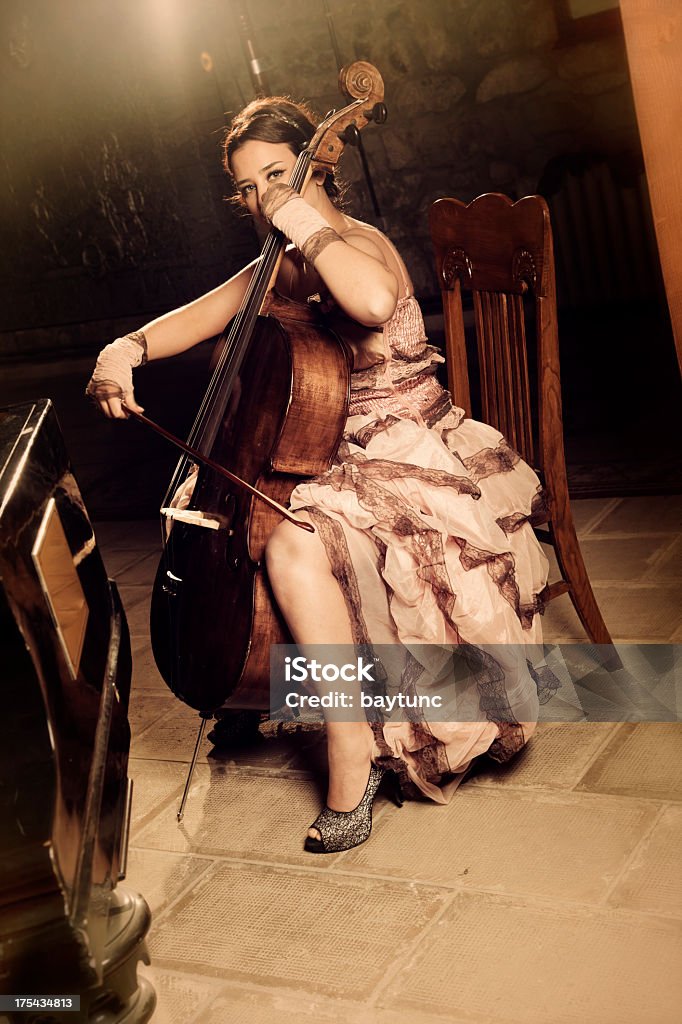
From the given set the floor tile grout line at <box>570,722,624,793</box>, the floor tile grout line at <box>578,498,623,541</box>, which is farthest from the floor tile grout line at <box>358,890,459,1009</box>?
the floor tile grout line at <box>578,498,623,541</box>

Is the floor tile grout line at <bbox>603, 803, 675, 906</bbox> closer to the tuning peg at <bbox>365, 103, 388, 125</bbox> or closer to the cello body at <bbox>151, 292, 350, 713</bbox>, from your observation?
the cello body at <bbox>151, 292, 350, 713</bbox>

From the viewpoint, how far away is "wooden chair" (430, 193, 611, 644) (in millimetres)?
2240

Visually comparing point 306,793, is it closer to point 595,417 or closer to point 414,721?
point 414,721

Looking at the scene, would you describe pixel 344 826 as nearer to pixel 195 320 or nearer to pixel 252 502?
pixel 252 502

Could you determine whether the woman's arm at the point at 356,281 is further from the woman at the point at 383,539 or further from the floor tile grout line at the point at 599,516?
the floor tile grout line at the point at 599,516

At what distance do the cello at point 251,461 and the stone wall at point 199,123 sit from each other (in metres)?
4.53

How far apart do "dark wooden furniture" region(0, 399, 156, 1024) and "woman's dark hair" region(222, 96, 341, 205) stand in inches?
43.0

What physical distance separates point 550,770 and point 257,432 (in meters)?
0.88

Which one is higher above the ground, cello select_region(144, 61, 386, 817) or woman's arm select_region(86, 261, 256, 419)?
woman's arm select_region(86, 261, 256, 419)

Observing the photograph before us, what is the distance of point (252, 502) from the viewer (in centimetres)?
206

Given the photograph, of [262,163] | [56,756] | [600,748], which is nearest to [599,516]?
[600,748]

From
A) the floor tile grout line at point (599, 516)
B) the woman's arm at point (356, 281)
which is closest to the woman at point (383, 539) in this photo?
the woman's arm at point (356, 281)

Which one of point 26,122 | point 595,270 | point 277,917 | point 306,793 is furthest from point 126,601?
point 26,122

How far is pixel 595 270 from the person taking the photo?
21.2 feet
